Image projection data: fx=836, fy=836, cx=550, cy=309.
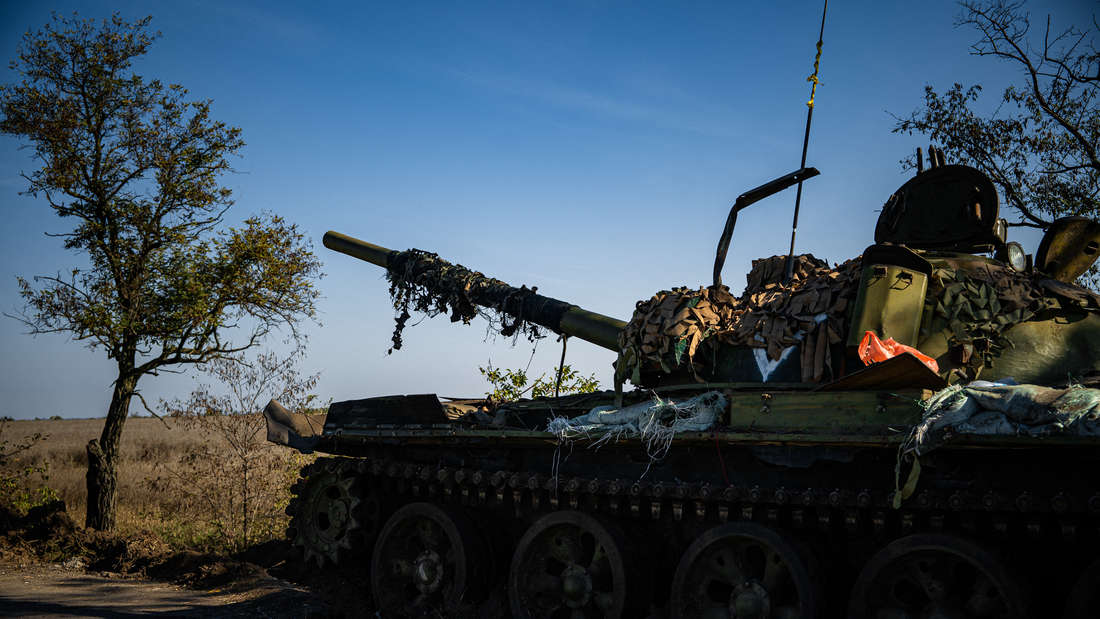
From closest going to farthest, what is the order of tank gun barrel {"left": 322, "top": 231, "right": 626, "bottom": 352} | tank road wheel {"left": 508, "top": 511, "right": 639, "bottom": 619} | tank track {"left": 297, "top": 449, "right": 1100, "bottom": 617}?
tank track {"left": 297, "top": 449, "right": 1100, "bottom": 617}
tank road wheel {"left": 508, "top": 511, "right": 639, "bottom": 619}
tank gun barrel {"left": 322, "top": 231, "right": 626, "bottom": 352}

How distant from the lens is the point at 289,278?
1434 cm

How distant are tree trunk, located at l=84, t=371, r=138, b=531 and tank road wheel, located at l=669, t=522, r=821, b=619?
10503 millimetres

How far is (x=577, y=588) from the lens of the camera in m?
7.17

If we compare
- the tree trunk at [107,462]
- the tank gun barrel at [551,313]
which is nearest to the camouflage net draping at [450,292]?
the tank gun barrel at [551,313]

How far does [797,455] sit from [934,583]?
3.94 ft

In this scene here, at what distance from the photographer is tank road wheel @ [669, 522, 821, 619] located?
19.4ft

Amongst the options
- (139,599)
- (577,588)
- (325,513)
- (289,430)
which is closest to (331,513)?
(325,513)

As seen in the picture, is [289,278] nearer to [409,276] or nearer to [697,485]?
[409,276]

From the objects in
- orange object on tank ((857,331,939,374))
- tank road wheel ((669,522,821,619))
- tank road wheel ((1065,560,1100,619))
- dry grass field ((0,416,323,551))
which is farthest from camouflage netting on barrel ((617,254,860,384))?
dry grass field ((0,416,323,551))

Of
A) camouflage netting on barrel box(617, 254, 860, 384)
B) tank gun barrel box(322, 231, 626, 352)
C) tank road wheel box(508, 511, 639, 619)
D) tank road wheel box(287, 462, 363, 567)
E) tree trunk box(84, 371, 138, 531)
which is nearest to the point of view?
camouflage netting on barrel box(617, 254, 860, 384)

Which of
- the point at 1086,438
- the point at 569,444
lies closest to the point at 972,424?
the point at 1086,438

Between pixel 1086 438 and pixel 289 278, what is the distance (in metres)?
12.3

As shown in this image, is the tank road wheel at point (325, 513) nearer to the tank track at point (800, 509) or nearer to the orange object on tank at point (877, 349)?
the tank track at point (800, 509)

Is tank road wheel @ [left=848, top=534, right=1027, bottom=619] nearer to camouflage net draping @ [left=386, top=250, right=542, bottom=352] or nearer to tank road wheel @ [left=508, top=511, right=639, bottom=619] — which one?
tank road wheel @ [left=508, top=511, right=639, bottom=619]
